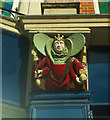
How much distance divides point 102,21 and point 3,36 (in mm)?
1687

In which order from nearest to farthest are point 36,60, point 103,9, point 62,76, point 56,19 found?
point 62,76, point 36,60, point 56,19, point 103,9

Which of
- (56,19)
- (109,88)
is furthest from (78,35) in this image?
(109,88)

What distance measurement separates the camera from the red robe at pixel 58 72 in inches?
125

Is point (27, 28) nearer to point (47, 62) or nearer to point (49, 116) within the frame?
point (47, 62)

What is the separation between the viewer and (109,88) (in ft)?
12.1

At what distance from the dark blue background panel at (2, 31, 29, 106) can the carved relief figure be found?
39cm

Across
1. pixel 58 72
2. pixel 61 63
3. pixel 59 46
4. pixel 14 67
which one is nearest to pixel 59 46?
pixel 59 46

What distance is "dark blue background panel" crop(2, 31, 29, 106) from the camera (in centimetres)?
339

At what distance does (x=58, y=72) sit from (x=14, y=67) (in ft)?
2.64

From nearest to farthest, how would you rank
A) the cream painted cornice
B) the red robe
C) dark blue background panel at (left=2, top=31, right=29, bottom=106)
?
the red robe < dark blue background panel at (left=2, top=31, right=29, bottom=106) < the cream painted cornice

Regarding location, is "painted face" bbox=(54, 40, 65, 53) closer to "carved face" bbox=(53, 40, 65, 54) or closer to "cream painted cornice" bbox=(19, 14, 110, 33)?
"carved face" bbox=(53, 40, 65, 54)

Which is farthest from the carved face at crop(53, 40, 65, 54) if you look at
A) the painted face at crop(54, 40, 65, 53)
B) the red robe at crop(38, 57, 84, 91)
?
the red robe at crop(38, 57, 84, 91)

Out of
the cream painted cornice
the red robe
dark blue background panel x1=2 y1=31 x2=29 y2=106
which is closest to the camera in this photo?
the red robe

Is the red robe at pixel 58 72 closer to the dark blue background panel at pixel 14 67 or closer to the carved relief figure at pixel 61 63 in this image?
the carved relief figure at pixel 61 63
